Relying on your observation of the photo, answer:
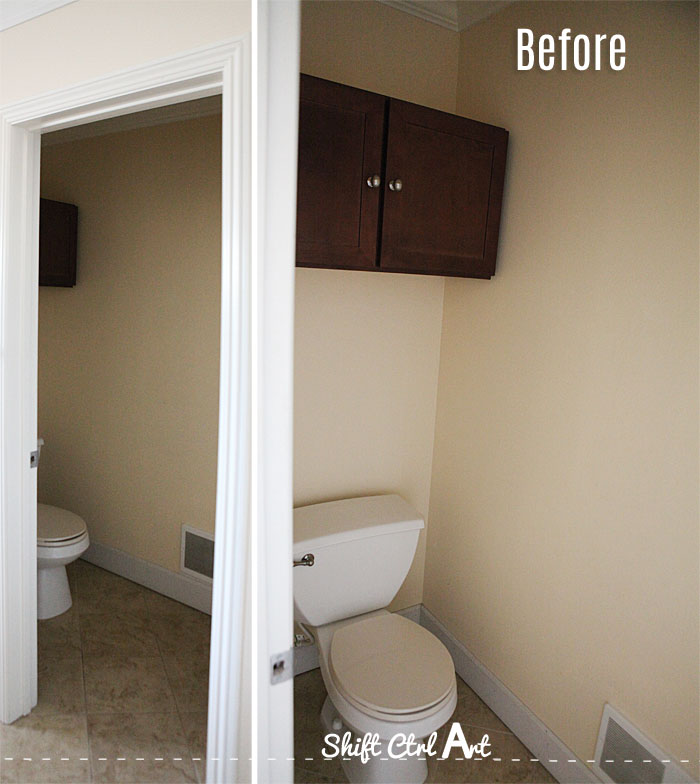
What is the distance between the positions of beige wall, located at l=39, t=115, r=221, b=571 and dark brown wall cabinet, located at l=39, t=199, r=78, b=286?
47mm

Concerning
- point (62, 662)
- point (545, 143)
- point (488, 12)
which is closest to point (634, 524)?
point (545, 143)

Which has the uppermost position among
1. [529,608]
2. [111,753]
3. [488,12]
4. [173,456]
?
[488,12]

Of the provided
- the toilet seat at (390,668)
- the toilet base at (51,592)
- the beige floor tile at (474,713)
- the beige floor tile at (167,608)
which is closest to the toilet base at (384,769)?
the toilet seat at (390,668)

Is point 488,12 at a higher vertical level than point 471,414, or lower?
higher

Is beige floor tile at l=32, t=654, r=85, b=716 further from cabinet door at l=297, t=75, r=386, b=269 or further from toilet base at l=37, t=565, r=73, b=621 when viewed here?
cabinet door at l=297, t=75, r=386, b=269

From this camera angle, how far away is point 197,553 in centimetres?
244

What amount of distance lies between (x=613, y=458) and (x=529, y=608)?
0.56m

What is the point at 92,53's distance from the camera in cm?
149

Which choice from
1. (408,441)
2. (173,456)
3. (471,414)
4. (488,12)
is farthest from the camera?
(173,456)

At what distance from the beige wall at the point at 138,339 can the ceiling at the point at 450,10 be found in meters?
0.75

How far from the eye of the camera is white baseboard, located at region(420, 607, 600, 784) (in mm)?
1662

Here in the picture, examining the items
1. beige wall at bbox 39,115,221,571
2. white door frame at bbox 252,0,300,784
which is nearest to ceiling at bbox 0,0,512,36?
beige wall at bbox 39,115,221,571

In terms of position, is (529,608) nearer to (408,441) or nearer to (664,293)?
(408,441)

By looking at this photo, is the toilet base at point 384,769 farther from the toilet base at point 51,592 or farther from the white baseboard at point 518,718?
the toilet base at point 51,592
